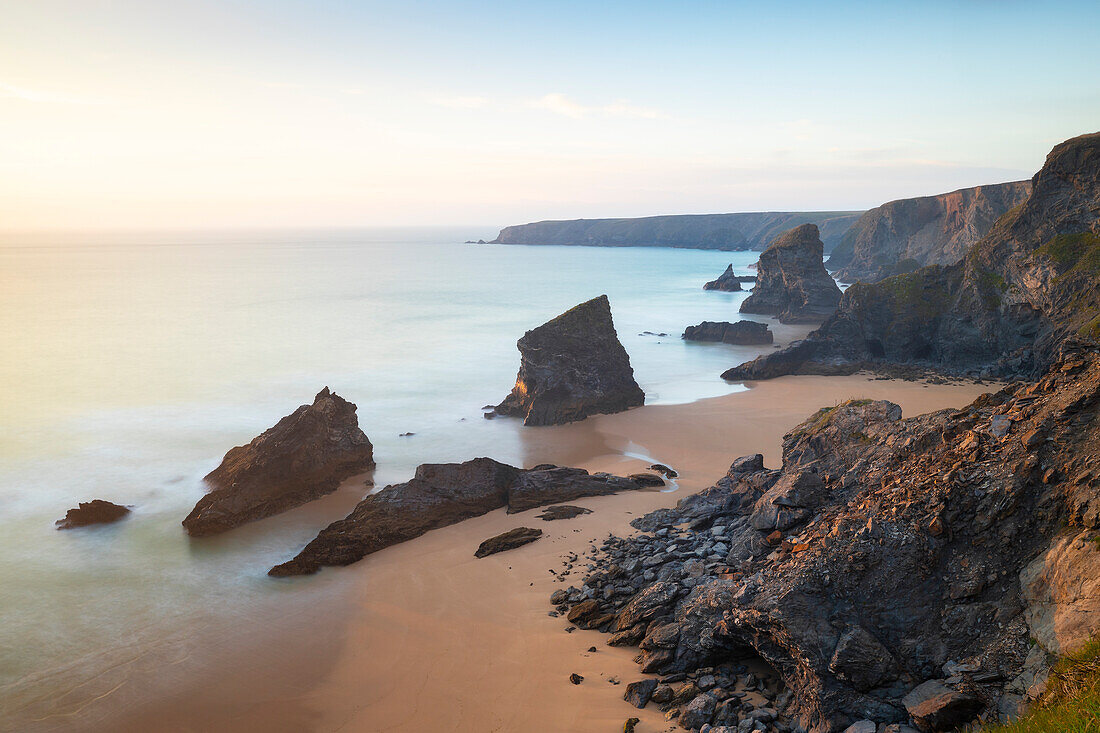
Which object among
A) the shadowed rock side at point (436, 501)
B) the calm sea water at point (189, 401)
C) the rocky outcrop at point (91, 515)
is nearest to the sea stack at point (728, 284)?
the calm sea water at point (189, 401)

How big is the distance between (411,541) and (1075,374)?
1726cm

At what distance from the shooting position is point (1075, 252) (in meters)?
35.6

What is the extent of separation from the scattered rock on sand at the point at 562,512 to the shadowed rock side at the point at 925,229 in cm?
6778

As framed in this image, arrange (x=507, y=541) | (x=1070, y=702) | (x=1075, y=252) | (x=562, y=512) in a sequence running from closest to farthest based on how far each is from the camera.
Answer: (x=1070, y=702) → (x=507, y=541) → (x=562, y=512) → (x=1075, y=252)

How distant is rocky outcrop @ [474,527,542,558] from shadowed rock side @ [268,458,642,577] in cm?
242

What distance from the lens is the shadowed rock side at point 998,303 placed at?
35.5 meters

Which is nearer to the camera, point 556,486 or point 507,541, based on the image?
point 507,541

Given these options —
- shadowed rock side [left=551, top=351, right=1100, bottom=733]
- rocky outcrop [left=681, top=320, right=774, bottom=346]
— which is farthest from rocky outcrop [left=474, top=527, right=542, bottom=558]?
rocky outcrop [left=681, top=320, right=774, bottom=346]

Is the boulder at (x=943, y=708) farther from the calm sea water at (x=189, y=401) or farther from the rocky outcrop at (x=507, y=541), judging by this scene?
the calm sea water at (x=189, y=401)

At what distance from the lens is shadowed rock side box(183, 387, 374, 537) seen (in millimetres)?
22938

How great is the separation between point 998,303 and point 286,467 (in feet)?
137

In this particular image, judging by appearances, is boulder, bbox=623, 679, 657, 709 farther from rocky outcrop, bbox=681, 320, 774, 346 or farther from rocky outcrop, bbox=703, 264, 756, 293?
rocky outcrop, bbox=703, 264, 756, 293

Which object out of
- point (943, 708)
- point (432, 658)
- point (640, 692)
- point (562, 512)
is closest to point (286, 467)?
point (562, 512)

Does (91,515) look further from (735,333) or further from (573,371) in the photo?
(735,333)
